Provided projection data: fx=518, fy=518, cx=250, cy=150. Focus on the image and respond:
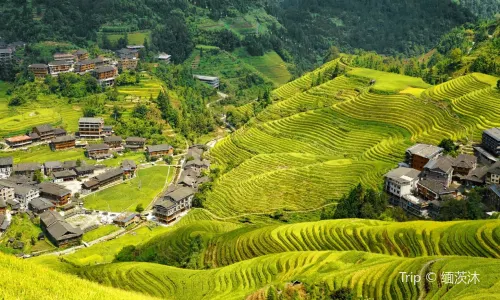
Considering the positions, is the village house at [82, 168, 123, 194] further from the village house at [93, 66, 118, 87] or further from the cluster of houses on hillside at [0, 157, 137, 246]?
the village house at [93, 66, 118, 87]

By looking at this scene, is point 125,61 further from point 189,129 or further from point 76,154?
point 76,154

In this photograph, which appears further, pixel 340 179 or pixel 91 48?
pixel 91 48

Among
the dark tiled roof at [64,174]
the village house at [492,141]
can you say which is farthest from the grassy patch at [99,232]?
the village house at [492,141]

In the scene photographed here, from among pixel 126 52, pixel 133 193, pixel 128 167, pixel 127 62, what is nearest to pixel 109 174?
pixel 128 167

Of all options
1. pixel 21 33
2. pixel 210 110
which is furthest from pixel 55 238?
pixel 21 33

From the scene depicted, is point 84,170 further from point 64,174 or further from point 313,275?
point 313,275

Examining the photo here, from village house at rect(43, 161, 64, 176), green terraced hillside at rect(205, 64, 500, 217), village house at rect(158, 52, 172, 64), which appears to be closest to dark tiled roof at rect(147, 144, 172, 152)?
green terraced hillside at rect(205, 64, 500, 217)
